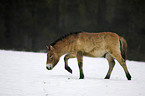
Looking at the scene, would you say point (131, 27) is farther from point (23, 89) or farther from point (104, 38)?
point (23, 89)

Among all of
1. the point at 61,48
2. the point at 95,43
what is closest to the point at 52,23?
the point at 61,48

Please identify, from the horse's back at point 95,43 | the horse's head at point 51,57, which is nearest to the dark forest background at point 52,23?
the horse's back at point 95,43

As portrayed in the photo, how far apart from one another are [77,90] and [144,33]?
70.4 ft

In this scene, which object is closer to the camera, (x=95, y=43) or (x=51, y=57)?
(x=95, y=43)

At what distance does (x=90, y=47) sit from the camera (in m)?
8.66

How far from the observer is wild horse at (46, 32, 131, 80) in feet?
28.0

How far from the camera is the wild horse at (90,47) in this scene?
8.54 metres

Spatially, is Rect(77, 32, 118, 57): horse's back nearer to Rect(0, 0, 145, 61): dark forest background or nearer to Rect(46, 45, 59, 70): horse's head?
Rect(46, 45, 59, 70): horse's head

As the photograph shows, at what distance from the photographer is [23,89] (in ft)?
21.6

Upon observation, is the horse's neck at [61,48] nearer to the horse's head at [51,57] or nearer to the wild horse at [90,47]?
the wild horse at [90,47]

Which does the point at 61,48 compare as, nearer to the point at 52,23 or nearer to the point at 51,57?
the point at 51,57

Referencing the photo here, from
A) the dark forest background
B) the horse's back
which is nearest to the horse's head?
the horse's back

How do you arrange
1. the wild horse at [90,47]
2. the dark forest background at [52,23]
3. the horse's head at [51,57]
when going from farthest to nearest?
the dark forest background at [52,23] < the horse's head at [51,57] < the wild horse at [90,47]

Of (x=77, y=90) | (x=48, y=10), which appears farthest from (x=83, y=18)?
(x=77, y=90)
